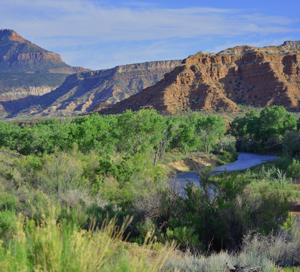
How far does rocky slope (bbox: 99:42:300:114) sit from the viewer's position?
4055 inches

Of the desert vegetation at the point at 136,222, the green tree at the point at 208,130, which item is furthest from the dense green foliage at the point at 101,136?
the green tree at the point at 208,130

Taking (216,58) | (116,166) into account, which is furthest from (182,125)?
(216,58)

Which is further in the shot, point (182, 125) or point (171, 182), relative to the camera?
point (182, 125)

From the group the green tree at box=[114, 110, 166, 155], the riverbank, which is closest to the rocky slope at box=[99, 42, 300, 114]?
the riverbank

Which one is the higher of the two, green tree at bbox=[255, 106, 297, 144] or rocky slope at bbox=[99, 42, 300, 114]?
rocky slope at bbox=[99, 42, 300, 114]

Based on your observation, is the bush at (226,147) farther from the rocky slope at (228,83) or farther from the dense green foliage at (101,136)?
the rocky slope at (228,83)

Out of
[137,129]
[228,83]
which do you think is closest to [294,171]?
[137,129]

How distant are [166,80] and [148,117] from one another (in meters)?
100.0

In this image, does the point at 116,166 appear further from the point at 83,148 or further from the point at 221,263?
the point at 221,263

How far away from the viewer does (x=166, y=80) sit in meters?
125

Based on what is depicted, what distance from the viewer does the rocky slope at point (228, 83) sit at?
4055 inches

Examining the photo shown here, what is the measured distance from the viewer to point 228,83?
120 metres

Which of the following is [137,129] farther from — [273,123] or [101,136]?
[273,123]

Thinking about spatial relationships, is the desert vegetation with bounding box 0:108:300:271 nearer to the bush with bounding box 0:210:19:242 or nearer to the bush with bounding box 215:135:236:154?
the bush with bounding box 0:210:19:242
